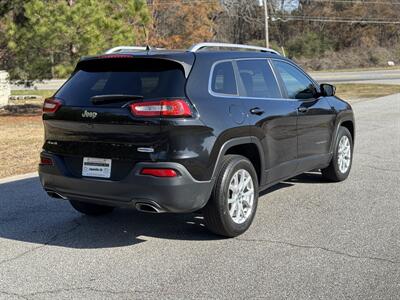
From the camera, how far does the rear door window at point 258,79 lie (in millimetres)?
5770

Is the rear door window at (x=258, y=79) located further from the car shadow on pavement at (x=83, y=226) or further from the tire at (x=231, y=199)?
the car shadow on pavement at (x=83, y=226)

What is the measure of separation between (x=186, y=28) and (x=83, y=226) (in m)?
44.8

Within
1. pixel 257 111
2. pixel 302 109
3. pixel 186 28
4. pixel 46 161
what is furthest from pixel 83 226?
pixel 186 28

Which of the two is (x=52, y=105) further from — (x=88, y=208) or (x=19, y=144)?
(x=19, y=144)

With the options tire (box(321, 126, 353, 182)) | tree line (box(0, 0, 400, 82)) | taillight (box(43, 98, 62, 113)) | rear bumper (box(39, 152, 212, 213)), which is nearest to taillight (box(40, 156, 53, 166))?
rear bumper (box(39, 152, 212, 213))

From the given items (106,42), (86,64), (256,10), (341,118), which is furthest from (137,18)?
(256,10)

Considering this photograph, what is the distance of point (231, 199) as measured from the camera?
539 cm

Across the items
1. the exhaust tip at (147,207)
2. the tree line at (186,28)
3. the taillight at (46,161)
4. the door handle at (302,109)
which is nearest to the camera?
the exhaust tip at (147,207)

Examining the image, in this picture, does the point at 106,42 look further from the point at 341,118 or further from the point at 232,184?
the point at 232,184

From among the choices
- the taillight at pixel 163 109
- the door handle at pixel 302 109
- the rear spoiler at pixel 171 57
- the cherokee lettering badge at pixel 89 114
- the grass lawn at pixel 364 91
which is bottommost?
the grass lawn at pixel 364 91

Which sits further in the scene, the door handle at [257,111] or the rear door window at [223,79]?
the door handle at [257,111]

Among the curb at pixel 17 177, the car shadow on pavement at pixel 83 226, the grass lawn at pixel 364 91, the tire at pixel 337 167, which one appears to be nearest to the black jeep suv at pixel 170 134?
the car shadow on pavement at pixel 83 226

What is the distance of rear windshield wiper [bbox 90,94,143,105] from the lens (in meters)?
4.95

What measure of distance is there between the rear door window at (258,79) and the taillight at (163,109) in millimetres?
1078
